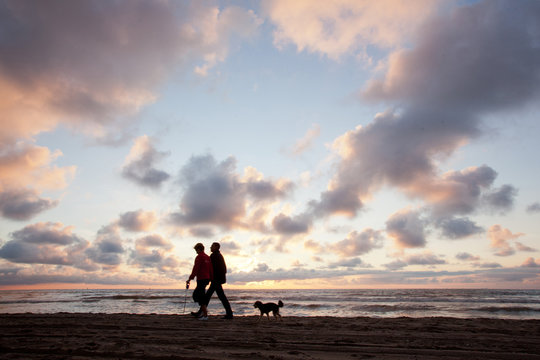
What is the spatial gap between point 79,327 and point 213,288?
3615 mm

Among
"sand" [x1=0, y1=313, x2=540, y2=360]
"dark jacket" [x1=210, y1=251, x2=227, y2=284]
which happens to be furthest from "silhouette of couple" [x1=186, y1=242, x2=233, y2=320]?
"sand" [x1=0, y1=313, x2=540, y2=360]

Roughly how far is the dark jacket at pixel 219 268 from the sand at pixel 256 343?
2265mm

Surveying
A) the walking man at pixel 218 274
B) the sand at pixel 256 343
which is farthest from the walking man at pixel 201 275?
the sand at pixel 256 343

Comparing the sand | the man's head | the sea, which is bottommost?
the sea

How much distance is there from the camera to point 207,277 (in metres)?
9.67

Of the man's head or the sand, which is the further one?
the man's head

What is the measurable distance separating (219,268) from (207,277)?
499 millimetres

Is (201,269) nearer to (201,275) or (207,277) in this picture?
(201,275)

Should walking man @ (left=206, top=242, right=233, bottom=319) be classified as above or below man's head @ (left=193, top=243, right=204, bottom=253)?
below

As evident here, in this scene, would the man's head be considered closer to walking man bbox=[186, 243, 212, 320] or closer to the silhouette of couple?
the silhouette of couple

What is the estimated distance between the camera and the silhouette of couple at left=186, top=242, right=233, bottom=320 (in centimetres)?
966

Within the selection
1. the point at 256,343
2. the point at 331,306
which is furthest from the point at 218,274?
the point at 331,306

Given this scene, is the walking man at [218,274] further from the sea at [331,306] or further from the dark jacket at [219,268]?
the sea at [331,306]

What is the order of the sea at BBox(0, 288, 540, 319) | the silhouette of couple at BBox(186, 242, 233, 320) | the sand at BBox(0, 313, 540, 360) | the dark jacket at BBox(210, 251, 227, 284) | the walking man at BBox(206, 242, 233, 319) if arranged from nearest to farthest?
the sand at BBox(0, 313, 540, 360) → the silhouette of couple at BBox(186, 242, 233, 320) → the walking man at BBox(206, 242, 233, 319) → the dark jacket at BBox(210, 251, 227, 284) → the sea at BBox(0, 288, 540, 319)
